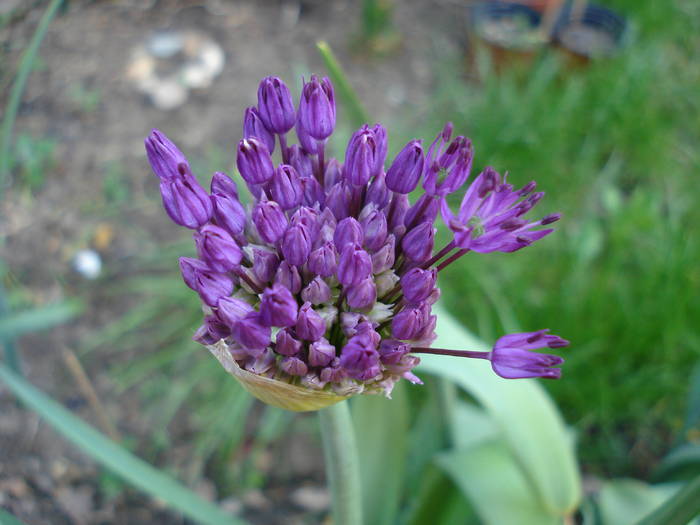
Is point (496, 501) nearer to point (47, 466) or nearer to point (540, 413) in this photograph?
point (540, 413)

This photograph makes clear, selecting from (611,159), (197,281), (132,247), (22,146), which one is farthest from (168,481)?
(611,159)

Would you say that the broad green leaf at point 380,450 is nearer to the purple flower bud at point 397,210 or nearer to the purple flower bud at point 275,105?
the purple flower bud at point 397,210

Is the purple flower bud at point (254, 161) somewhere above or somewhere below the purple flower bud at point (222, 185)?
above

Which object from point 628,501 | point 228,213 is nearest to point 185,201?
point 228,213

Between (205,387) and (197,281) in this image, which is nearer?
(197,281)

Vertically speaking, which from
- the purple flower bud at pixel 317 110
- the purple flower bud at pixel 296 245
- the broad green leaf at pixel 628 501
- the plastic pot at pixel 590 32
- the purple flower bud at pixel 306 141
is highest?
the purple flower bud at pixel 317 110

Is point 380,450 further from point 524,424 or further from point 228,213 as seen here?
point 228,213

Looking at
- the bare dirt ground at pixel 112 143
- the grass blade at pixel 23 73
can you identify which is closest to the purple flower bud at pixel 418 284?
the grass blade at pixel 23 73
